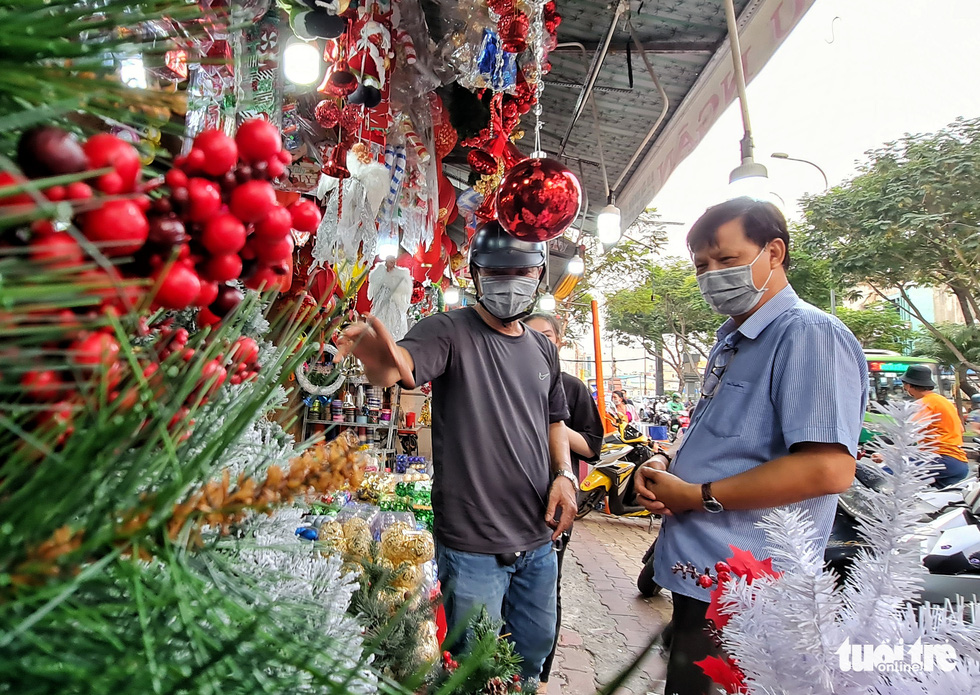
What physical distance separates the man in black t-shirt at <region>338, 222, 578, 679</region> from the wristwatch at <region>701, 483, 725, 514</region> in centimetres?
67

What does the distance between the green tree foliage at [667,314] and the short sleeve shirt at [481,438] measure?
51.6 ft

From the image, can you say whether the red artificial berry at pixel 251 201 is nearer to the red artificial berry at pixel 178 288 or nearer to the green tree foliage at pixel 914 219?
the red artificial berry at pixel 178 288

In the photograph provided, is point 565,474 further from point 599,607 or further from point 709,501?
point 599,607

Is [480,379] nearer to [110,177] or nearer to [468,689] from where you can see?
[468,689]

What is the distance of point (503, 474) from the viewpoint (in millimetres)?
1919

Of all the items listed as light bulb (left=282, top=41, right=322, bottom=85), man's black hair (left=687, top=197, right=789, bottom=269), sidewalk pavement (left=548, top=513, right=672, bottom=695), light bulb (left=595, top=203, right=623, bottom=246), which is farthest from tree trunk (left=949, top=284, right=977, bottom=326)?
light bulb (left=282, top=41, right=322, bottom=85)

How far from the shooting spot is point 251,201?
0.86 feet

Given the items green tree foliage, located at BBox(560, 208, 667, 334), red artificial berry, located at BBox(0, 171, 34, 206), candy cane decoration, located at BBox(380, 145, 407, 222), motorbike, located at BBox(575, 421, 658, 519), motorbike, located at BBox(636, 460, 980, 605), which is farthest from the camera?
green tree foliage, located at BBox(560, 208, 667, 334)

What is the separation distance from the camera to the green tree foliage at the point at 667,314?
17.5 meters

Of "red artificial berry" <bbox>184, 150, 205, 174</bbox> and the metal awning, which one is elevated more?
the metal awning

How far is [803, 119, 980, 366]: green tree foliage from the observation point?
905 cm

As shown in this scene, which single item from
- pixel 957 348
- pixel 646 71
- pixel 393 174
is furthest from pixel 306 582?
pixel 957 348

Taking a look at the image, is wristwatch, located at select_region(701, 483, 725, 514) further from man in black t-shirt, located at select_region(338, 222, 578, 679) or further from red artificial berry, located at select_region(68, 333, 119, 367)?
red artificial berry, located at select_region(68, 333, 119, 367)

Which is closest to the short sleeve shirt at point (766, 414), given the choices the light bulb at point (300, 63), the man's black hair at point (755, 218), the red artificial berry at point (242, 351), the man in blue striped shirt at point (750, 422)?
the man in blue striped shirt at point (750, 422)
